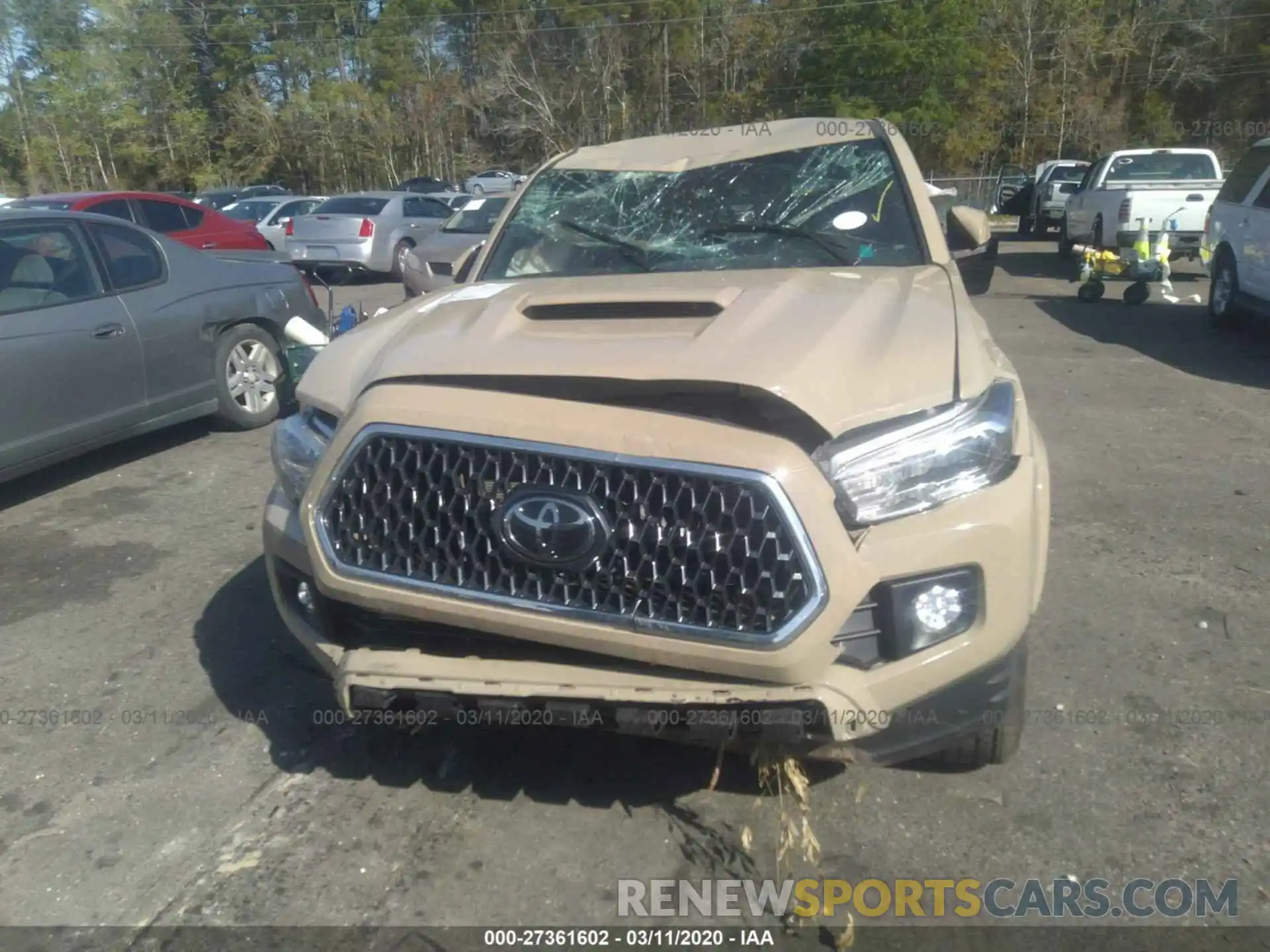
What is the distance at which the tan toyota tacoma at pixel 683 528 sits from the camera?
2.48 meters

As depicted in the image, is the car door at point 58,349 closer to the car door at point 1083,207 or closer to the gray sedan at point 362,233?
the gray sedan at point 362,233

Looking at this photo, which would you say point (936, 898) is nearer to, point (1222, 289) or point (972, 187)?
point (1222, 289)

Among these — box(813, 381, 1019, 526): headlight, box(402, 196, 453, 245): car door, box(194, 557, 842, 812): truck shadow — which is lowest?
box(402, 196, 453, 245): car door

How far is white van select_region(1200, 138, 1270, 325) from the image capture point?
9570mm

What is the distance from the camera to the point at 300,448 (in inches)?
123

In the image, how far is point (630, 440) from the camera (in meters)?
2.52

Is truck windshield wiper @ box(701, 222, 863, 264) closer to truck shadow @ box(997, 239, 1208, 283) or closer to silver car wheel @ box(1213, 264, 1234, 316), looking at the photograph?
silver car wheel @ box(1213, 264, 1234, 316)

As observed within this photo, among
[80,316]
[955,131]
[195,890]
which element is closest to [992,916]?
[195,890]

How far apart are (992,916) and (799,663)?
32.9 inches

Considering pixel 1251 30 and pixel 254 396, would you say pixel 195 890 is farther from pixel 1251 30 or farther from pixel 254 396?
pixel 1251 30

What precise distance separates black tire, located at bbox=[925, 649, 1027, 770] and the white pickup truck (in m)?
13.7

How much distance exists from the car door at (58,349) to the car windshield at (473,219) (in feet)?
35.5

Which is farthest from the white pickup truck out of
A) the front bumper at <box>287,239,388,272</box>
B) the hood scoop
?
the hood scoop

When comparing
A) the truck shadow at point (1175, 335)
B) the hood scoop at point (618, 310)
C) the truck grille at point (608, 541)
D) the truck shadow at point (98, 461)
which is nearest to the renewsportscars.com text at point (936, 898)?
the truck grille at point (608, 541)
